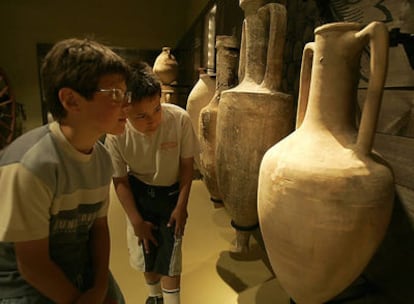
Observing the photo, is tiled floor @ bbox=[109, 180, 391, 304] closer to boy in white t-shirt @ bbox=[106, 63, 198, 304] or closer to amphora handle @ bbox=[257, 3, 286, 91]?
boy in white t-shirt @ bbox=[106, 63, 198, 304]

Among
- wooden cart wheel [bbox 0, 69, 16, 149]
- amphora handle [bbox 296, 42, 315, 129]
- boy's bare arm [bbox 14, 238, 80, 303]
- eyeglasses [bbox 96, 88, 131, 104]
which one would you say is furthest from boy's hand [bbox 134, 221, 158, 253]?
wooden cart wheel [bbox 0, 69, 16, 149]

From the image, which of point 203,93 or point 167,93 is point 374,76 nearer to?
point 203,93

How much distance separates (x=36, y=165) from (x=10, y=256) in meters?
0.24

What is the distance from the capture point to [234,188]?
4.34ft

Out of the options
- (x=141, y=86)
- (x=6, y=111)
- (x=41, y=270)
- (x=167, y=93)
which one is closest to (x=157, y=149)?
(x=141, y=86)

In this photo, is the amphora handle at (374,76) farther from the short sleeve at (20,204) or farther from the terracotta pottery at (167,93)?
the terracotta pottery at (167,93)

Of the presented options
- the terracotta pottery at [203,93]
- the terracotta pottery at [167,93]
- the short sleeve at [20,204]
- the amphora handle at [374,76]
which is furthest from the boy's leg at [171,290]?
the terracotta pottery at [167,93]

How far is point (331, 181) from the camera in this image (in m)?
0.69

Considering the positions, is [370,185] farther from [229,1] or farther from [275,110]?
[229,1]

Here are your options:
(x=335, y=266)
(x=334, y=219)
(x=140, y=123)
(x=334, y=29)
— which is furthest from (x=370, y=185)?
(x=140, y=123)

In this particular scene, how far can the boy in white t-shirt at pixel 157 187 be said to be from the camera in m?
1.19

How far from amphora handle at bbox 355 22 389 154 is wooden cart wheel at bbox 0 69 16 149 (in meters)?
5.03

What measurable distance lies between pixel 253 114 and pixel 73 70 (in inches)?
28.3

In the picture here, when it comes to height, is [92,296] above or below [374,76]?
below
